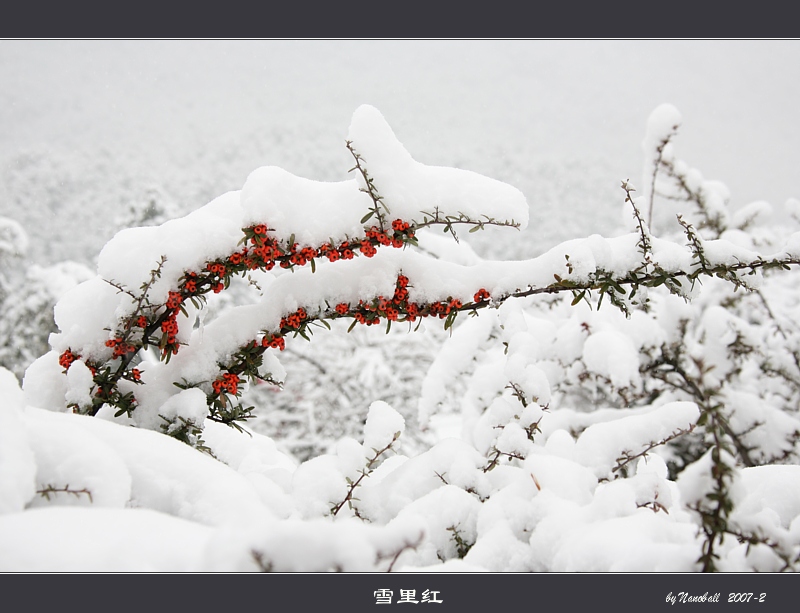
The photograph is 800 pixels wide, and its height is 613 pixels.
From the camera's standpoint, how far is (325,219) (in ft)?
4.64

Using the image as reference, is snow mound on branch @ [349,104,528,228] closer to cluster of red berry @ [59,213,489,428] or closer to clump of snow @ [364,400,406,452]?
cluster of red berry @ [59,213,489,428]

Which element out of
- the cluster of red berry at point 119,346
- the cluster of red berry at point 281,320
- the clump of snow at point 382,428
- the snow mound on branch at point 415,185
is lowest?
the clump of snow at point 382,428

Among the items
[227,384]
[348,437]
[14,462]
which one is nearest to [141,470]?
[14,462]

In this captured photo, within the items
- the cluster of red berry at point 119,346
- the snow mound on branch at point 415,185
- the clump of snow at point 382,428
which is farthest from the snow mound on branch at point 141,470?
the snow mound on branch at point 415,185

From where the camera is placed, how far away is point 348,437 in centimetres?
147

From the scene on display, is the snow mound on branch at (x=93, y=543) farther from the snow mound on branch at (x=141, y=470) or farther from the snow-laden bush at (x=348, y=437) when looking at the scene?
the snow mound on branch at (x=141, y=470)

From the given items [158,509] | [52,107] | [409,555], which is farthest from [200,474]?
[52,107]

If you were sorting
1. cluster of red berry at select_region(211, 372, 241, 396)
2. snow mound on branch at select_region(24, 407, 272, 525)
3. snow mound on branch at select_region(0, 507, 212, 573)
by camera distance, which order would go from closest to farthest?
snow mound on branch at select_region(0, 507, 212, 573)
snow mound on branch at select_region(24, 407, 272, 525)
cluster of red berry at select_region(211, 372, 241, 396)

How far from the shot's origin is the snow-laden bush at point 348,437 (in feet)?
2.77

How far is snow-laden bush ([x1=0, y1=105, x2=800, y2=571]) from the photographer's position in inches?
33.2

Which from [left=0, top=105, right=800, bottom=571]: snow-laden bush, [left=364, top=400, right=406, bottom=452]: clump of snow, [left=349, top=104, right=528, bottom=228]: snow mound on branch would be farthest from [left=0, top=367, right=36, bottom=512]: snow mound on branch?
[left=349, top=104, right=528, bottom=228]: snow mound on branch

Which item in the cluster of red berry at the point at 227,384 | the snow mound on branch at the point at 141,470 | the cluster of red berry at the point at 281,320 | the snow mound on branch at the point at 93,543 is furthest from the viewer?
the cluster of red berry at the point at 227,384

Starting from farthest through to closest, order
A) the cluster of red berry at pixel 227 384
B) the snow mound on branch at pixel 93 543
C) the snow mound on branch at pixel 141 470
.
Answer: the cluster of red berry at pixel 227 384 < the snow mound on branch at pixel 141 470 < the snow mound on branch at pixel 93 543

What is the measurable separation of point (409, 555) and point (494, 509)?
0.23 m
